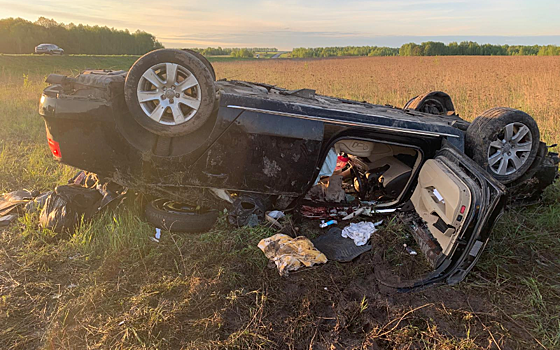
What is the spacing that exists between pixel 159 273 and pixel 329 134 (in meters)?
1.95

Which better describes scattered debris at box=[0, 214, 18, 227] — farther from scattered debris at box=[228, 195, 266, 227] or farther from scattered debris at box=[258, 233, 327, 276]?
scattered debris at box=[258, 233, 327, 276]

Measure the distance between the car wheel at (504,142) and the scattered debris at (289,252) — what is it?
77.4 inches

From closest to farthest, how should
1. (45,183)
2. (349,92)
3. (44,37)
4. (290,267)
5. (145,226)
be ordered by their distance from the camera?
(290,267)
(145,226)
(45,183)
(349,92)
(44,37)

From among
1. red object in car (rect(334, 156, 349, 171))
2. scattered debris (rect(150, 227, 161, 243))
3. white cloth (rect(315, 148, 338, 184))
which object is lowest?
scattered debris (rect(150, 227, 161, 243))

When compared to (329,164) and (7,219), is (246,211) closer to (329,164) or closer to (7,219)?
(329,164)

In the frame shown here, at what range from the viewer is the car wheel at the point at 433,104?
16.7 ft

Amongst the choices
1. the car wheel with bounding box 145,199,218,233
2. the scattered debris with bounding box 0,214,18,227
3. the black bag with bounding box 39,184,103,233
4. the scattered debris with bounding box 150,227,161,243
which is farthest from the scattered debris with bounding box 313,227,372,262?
the scattered debris with bounding box 0,214,18,227

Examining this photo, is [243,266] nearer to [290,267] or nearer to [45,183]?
[290,267]

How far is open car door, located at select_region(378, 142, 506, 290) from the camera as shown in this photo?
104 inches

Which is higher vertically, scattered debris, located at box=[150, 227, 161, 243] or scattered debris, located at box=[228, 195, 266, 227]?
scattered debris, located at box=[228, 195, 266, 227]

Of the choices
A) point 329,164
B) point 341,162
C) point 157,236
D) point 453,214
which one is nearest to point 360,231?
point 329,164

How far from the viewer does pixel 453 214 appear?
8.96ft

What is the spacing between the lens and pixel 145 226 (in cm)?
348

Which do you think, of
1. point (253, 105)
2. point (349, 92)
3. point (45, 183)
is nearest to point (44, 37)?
point (349, 92)
